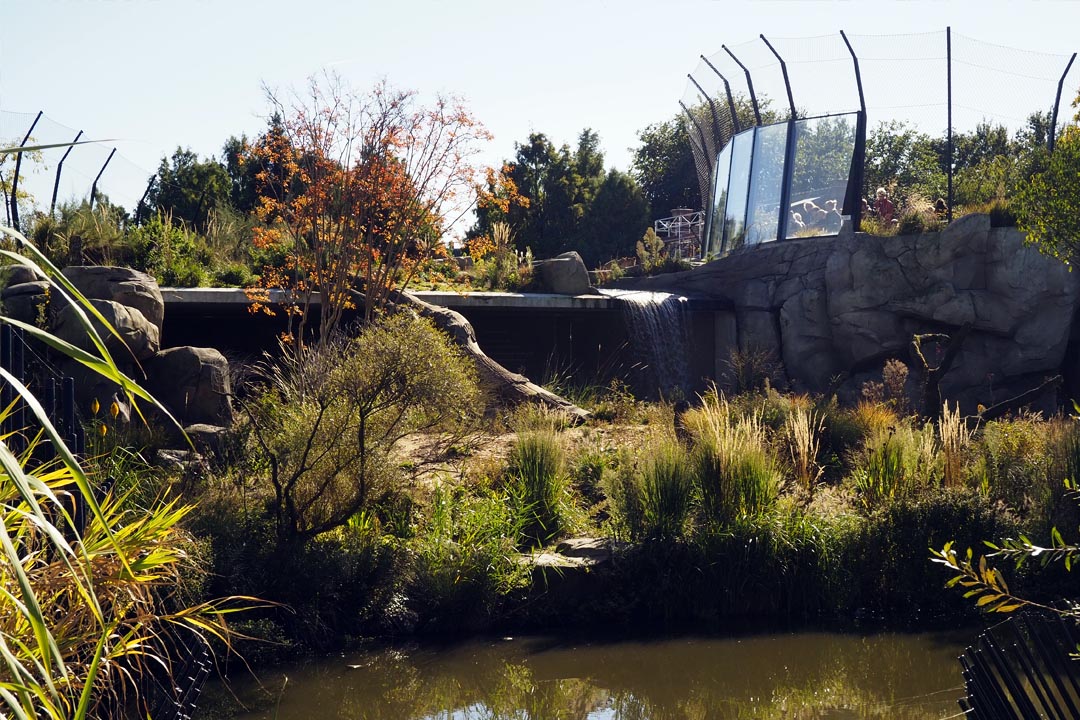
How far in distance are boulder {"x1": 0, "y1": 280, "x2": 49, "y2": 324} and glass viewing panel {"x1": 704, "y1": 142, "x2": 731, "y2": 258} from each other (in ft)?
38.2

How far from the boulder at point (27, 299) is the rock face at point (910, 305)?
9.47m

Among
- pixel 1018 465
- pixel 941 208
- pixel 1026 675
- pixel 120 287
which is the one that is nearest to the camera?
pixel 1026 675

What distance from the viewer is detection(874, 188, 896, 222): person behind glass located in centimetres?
1631

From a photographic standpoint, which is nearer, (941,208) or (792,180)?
(941,208)

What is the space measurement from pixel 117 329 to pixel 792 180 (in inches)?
428

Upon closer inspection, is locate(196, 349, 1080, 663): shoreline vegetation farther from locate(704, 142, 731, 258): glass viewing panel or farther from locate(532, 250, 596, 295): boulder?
locate(704, 142, 731, 258): glass viewing panel

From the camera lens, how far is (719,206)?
19.0 m

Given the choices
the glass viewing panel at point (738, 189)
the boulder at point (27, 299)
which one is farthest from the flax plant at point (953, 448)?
the boulder at point (27, 299)

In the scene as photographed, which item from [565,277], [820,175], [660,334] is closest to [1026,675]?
[660,334]

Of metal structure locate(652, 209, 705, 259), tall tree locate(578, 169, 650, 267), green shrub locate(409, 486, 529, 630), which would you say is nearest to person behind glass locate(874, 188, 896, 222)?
metal structure locate(652, 209, 705, 259)

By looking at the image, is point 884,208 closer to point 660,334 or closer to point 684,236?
point 660,334

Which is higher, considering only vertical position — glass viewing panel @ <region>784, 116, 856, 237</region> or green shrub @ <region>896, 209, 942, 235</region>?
glass viewing panel @ <region>784, 116, 856, 237</region>

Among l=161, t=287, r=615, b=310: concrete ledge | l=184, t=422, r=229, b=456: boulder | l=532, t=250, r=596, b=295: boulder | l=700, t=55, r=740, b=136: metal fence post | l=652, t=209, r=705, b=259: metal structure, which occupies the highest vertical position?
l=700, t=55, r=740, b=136: metal fence post

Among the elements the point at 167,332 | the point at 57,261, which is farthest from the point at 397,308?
the point at 57,261
